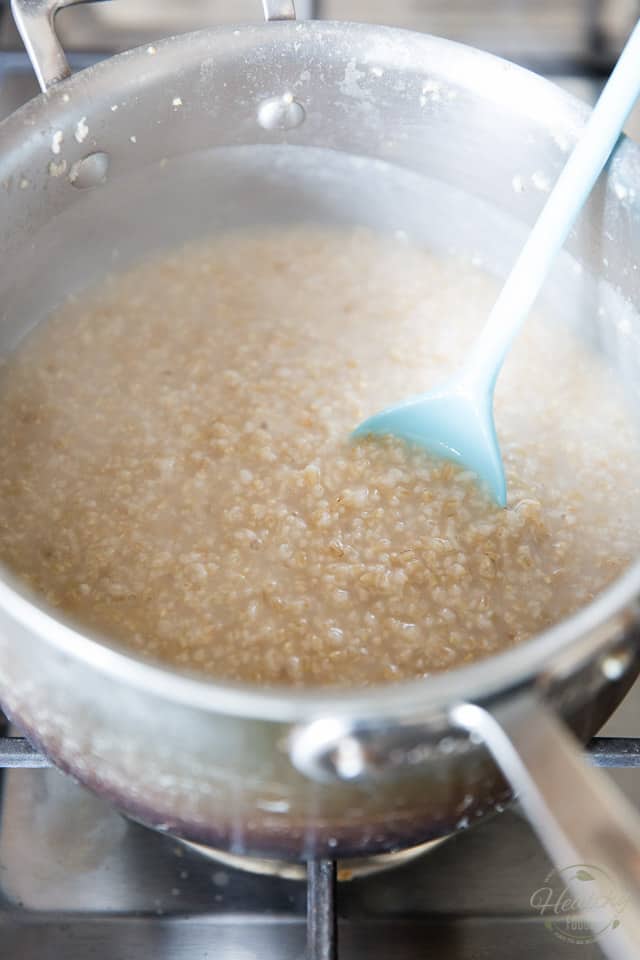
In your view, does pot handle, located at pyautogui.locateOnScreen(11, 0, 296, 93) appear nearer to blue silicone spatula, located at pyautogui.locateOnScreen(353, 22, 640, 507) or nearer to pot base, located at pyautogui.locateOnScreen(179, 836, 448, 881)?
blue silicone spatula, located at pyautogui.locateOnScreen(353, 22, 640, 507)

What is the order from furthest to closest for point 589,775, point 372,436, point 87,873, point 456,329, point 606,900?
point 456,329 → point 372,436 → point 87,873 → point 606,900 → point 589,775

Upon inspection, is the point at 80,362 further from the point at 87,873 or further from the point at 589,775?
the point at 589,775

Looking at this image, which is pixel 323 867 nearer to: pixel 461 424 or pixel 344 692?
pixel 344 692

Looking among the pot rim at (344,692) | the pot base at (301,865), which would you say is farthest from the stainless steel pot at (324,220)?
the pot base at (301,865)


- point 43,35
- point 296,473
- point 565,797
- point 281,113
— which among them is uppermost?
point 281,113

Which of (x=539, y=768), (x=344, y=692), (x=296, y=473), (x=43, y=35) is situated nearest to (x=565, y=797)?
(x=539, y=768)

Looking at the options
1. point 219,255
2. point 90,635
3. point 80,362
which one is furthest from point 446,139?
point 90,635
